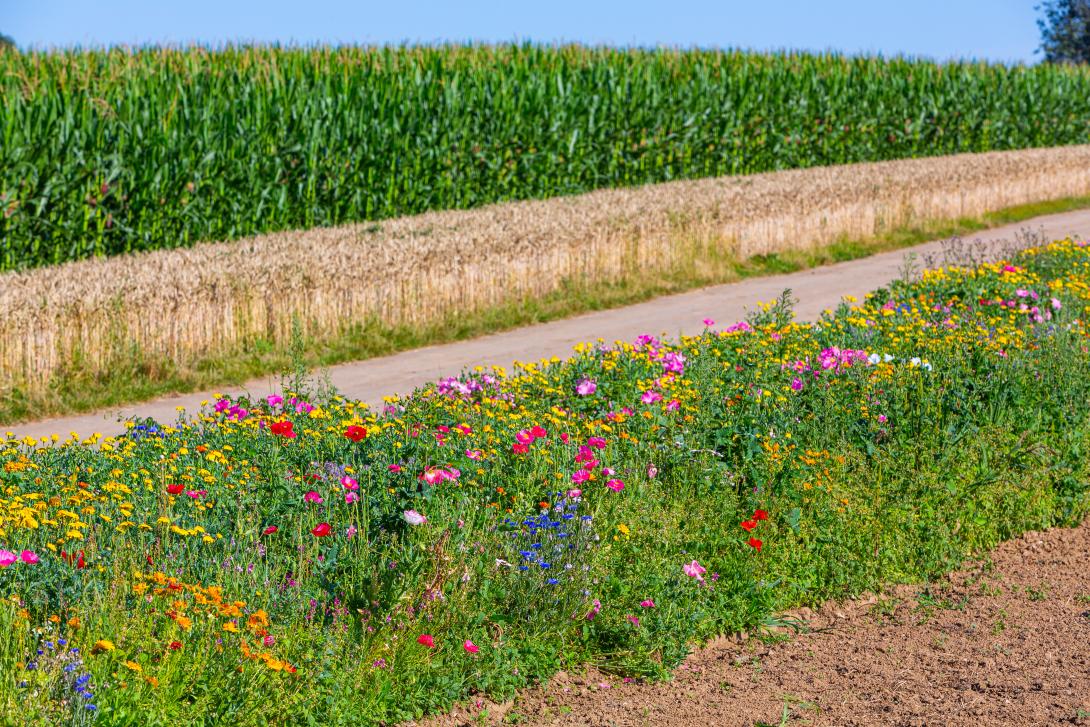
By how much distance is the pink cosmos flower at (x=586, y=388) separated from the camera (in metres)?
7.89

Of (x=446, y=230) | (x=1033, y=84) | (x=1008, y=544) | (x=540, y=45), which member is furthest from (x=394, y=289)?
(x=1033, y=84)

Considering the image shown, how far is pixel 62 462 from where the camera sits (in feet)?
21.4

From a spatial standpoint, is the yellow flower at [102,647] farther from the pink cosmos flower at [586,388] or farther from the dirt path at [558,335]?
the dirt path at [558,335]

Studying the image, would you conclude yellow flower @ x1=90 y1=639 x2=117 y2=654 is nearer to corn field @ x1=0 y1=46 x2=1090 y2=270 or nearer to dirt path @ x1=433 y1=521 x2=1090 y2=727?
dirt path @ x1=433 y1=521 x2=1090 y2=727

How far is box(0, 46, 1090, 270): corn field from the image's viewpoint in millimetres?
15523

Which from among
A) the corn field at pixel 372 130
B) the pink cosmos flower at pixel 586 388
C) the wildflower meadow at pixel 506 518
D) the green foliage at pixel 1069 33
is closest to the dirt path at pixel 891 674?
the wildflower meadow at pixel 506 518

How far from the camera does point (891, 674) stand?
5.37 m

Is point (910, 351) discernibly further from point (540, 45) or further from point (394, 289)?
point (540, 45)

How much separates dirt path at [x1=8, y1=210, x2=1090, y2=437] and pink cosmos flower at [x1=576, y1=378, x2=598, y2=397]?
2857 millimetres

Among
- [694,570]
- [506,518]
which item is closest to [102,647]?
[506,518]

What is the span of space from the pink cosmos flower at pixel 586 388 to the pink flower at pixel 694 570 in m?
2.27

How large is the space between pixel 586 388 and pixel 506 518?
2.27 metres

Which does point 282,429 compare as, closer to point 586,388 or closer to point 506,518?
point 506,518

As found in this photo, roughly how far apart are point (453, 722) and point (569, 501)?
1392 mm
